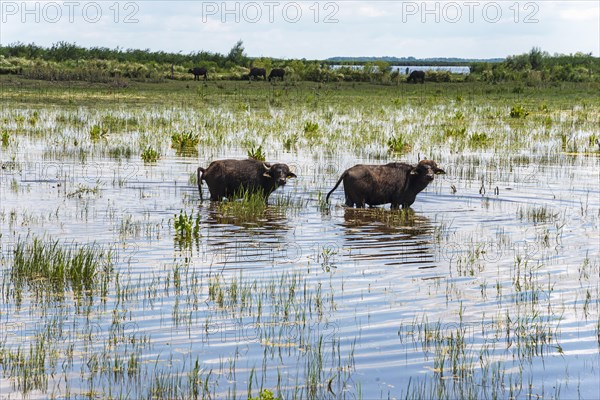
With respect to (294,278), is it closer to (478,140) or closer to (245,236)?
(245,236)

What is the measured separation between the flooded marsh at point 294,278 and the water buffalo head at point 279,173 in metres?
0.41

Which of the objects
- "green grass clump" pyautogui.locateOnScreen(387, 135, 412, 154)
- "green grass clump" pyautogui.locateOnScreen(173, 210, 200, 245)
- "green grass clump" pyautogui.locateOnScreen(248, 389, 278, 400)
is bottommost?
"green grass clump" pyautogui.locateOnScreen(248, 389, 278, 400)

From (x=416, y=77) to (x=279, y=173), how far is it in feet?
144

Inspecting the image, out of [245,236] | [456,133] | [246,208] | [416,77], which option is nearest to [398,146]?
[456,133]

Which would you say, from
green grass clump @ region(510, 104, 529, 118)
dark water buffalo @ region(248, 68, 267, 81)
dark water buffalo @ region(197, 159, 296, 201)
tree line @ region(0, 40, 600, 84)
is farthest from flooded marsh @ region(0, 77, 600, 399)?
dark water buffalo @ region(248, 68, 267, 81)

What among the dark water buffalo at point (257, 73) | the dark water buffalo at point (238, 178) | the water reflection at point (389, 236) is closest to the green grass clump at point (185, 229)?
the water reflection at point (389, 236)

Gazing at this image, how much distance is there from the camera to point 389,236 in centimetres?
1130

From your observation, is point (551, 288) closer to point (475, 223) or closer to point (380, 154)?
point (475, 223)

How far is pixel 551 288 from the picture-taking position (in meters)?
8.50

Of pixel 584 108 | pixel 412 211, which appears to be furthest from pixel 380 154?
pixel 584 108

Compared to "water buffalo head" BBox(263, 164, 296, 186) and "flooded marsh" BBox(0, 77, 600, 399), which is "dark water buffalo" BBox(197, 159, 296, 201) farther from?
"flooded marsh" BBox(0, 77, 600, 399)

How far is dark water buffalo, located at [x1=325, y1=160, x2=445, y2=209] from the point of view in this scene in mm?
12969

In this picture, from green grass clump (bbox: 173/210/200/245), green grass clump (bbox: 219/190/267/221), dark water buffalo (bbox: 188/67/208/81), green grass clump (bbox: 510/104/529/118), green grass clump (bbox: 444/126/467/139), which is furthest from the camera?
dark water buffalo (bbox: 188/67/208/81)

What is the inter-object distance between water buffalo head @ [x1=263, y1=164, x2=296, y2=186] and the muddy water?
0.43m
